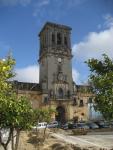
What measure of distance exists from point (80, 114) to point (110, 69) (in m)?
65.2

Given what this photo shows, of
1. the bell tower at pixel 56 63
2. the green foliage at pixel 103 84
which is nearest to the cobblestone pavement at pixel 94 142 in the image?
the green foliage at pixel 103 84

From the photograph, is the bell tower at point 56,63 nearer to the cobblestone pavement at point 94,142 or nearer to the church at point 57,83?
the church at point 57,83

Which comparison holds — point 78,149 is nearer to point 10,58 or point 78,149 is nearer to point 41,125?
point 10,58

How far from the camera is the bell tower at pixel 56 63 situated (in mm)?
79250

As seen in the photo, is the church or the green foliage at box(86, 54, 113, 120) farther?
the church

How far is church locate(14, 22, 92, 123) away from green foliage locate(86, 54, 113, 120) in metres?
60.0

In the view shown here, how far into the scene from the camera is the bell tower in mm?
79250

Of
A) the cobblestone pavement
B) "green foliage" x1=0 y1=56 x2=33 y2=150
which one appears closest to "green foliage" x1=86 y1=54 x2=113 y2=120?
"green foliage" x1=0 y1=56 x2=33 y2=150

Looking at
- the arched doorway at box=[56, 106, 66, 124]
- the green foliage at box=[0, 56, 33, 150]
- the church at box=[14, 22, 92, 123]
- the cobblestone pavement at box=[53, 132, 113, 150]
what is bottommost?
the cobblestone pavement at box=[53, 132, 113, 150]

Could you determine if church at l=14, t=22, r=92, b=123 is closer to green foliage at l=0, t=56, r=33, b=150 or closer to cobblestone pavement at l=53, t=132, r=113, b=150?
cobblestone pavement at l=53, t=132, r=113, b=150

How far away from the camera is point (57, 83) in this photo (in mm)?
80062

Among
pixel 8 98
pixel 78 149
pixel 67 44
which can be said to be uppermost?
pixel 67 44

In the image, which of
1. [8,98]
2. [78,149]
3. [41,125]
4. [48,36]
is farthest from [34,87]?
[8,98]

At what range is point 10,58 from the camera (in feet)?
53.5
